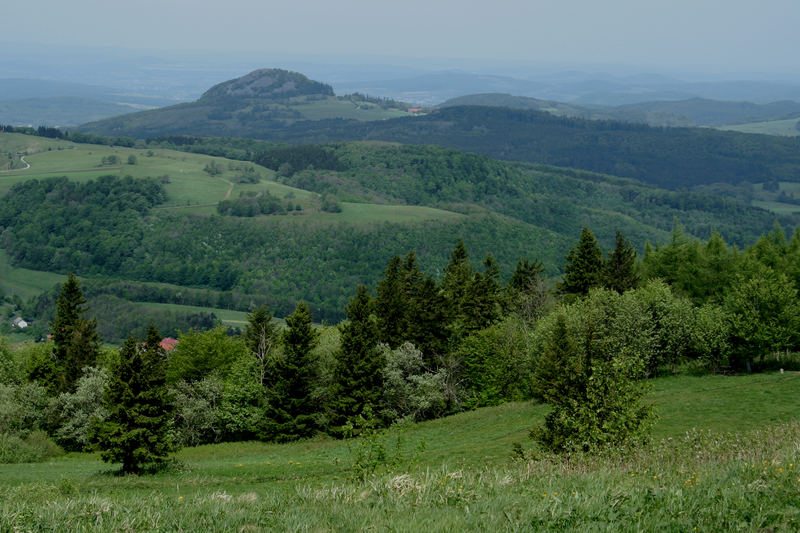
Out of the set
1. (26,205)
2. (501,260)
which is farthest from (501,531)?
(26,205)

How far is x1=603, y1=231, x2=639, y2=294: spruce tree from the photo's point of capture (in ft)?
183

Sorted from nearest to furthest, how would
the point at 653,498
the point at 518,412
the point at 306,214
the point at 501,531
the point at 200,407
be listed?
the point at 501,531 → the point at 653,498 → the point at 518,412 → the point at 200,407 → the point at 306,214

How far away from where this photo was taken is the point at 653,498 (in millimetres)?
10164

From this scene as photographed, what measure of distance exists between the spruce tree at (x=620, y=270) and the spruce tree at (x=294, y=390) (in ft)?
85.4

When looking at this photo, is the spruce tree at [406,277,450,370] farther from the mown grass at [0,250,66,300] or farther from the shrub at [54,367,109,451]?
the mown grass at [0,250,66,300]

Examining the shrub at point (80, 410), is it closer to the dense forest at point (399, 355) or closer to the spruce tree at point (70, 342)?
the dense forest at point (399, 355)

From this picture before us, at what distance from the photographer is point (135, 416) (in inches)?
1198

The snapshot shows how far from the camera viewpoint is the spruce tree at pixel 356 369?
1719 inches

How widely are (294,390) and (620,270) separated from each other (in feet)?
97.8

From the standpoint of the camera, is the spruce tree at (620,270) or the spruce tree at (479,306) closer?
the spruce tree at (479,306)

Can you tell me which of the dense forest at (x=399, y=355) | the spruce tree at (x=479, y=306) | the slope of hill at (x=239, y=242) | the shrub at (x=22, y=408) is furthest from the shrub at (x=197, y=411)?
the slope of hill at (x=239, y=242)

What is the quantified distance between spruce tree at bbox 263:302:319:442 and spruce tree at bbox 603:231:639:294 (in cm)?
2602

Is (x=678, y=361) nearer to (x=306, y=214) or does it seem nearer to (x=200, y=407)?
(x=200, y=407)

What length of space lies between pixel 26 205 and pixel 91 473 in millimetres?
187943
